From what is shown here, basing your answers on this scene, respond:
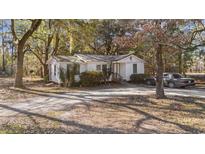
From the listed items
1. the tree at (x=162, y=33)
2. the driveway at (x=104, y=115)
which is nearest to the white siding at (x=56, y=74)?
the driveway at (x=104, y=115)

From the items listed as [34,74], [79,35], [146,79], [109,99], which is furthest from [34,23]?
[34,74]

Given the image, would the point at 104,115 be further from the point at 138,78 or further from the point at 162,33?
the point at 138,78

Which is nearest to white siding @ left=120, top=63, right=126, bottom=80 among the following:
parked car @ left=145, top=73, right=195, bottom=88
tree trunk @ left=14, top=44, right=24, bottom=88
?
parked car @ left=145, top=73, right=195, bottom=88

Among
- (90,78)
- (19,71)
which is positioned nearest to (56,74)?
(90,78)

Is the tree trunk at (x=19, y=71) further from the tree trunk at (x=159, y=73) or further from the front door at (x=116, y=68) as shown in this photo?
the tree trunk at (x=159, y=73)

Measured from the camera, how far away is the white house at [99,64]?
22.4 metres

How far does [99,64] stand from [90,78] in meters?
2.95

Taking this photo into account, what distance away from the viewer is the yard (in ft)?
26.6

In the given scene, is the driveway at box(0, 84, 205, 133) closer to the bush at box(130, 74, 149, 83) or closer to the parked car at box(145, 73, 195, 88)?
the parked car at box(145, 73, 195, 88)

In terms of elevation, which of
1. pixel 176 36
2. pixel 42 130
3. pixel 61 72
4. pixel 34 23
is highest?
pixel 34 23

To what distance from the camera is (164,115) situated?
32.5 feet
